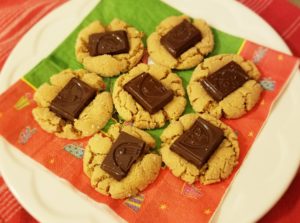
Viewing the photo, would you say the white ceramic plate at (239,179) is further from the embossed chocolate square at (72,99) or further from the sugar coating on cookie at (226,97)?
the embossed chocolate square at (72,99)

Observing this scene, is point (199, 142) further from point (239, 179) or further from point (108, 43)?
point (108, 43)

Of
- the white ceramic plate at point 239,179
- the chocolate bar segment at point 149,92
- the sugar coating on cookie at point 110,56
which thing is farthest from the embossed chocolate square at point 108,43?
the white ceramic plate at point 239,179

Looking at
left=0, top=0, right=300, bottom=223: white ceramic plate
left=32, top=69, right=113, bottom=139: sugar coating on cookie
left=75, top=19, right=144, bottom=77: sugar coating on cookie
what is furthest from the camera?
left=75, top=19, right=144, bottom=77: sugar coating on cookie

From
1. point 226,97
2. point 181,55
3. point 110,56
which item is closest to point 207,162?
point 226,97

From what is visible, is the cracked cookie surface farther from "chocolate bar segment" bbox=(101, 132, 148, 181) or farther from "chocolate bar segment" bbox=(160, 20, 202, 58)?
"chocolate bar segment" bbox=(160, 20, 202, 58)

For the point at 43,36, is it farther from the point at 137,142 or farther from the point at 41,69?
the point at 137,142

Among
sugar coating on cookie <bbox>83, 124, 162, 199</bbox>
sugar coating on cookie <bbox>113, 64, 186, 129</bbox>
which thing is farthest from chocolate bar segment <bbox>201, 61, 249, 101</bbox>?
sugar coating on cookie <bbox>83, 124, 162, 199</bbox>
